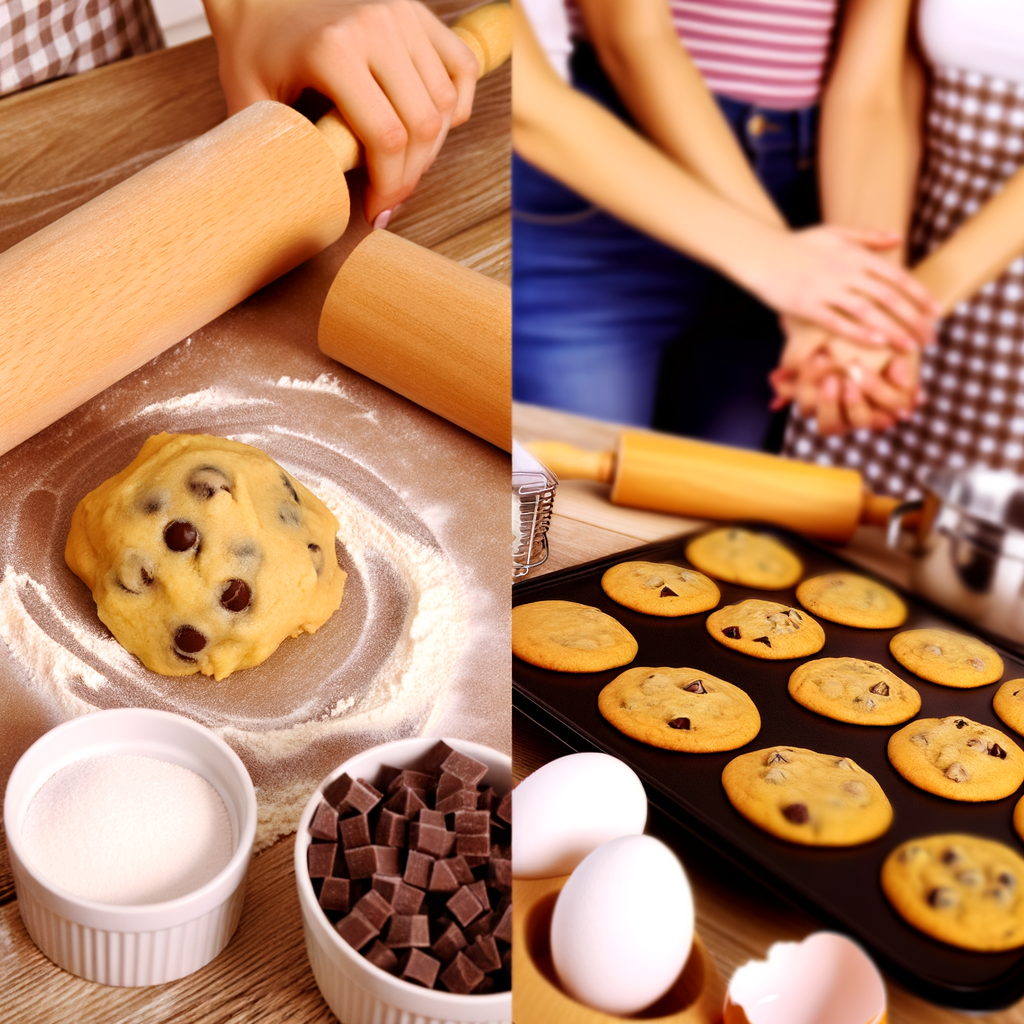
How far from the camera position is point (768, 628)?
16 cm

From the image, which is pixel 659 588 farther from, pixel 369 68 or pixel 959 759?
pixel 369 68

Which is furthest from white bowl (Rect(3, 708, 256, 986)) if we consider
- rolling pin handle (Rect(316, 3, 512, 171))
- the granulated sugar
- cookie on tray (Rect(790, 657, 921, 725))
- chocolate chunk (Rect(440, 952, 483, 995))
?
rolling pin handle (Rect(316, 3, 512, 171))

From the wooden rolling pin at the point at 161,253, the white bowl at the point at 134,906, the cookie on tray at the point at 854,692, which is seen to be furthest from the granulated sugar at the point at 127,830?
the cookie on tray at the point at 854,692

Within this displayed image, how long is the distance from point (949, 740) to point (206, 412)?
0.67m

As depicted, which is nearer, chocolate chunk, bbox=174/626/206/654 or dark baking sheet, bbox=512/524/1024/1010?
dark baking sheet, bbox=512/524/1024/1010

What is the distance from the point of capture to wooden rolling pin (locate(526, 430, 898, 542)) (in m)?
0.12

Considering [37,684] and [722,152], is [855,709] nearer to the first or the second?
[722,152]

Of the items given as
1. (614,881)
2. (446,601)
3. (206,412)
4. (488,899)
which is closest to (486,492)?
(446,601)

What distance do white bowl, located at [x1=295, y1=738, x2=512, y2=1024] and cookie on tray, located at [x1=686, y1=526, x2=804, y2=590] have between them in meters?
0.30

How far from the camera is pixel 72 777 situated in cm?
49

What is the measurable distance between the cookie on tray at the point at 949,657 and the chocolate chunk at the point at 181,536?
53cm

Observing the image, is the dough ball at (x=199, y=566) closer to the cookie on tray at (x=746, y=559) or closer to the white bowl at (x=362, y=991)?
the white bowl at (x=362, y=991)

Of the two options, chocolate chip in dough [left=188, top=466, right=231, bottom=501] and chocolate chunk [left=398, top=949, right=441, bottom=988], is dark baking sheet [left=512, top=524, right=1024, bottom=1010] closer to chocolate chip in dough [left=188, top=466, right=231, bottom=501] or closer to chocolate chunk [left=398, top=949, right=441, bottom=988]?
chocolate chunk [left=398, top=949, right=441, bottom=988]

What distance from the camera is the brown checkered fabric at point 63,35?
3.23ft
